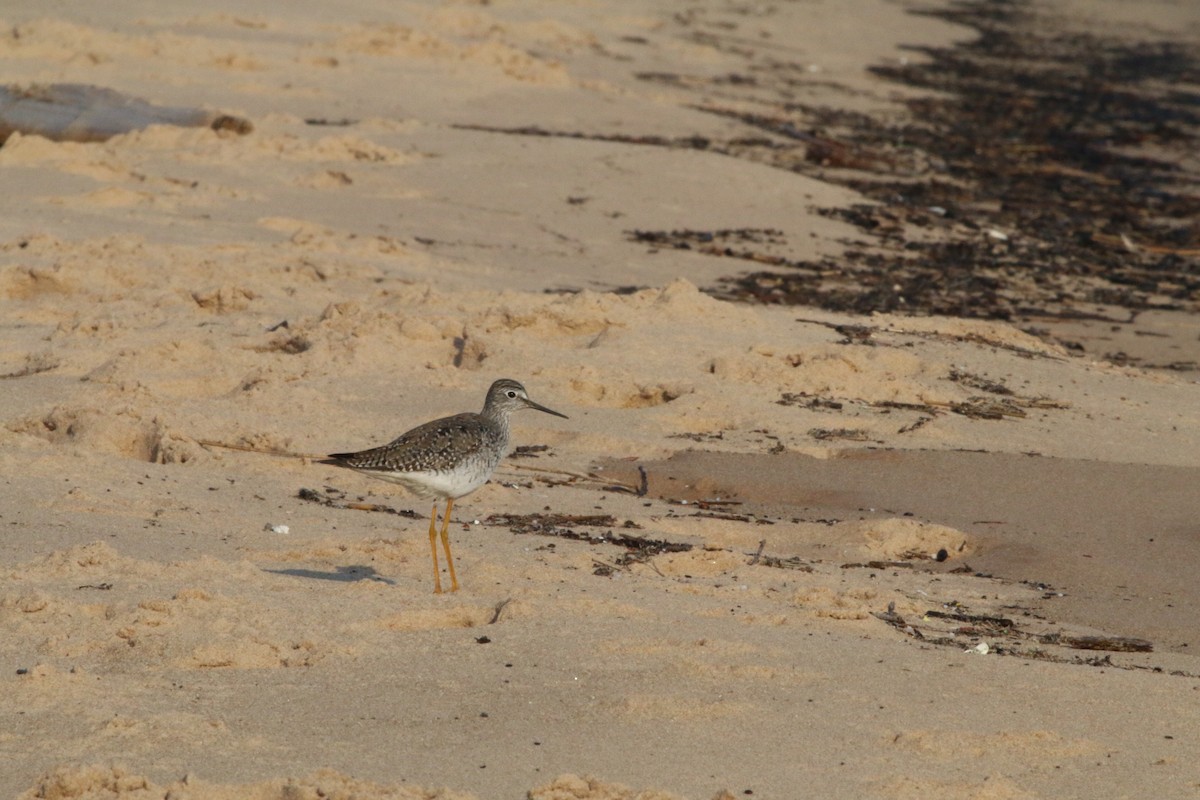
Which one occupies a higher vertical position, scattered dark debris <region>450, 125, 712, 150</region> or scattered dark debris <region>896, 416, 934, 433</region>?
scattered dark debris <region>450, 125, 712, 150</region>

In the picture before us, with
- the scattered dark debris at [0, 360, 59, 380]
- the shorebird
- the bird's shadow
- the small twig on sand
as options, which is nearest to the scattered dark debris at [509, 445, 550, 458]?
the shorebird

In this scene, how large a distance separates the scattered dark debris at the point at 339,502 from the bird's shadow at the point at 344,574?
2.89 ft

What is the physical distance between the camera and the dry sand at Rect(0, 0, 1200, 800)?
173 inches

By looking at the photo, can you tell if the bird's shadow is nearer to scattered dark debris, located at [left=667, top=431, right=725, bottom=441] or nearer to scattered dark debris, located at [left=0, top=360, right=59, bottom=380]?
scattered dark debris, located at [left=667, top=431, right=725, bottom=441]

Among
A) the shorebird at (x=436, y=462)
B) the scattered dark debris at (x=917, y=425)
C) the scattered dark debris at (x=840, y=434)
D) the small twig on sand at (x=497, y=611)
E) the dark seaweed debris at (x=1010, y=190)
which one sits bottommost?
the dark seaweed debris at (x=1010, y=190)

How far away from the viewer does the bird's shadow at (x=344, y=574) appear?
5.72m

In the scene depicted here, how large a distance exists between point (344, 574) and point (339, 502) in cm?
112

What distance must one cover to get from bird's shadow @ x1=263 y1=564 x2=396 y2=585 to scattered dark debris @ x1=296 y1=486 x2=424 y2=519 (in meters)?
0.88

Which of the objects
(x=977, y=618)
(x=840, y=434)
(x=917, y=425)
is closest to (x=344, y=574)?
(x=977, y=618)

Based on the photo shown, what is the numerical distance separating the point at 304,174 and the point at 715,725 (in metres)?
9.12

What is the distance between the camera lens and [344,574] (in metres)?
5.85

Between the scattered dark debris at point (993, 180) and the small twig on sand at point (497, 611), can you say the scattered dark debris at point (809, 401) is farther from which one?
the small twig on sand at point (497, 611)

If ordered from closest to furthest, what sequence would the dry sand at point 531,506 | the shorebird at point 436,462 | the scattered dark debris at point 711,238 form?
the dry sand at point 531,506 < the shorebird at point 436,462 < the scattered dark debris at point 711,238

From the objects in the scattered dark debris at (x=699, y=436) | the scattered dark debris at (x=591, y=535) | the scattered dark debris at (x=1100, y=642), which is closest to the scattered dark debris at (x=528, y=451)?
the scattered dark debris at (x=699, y=436)
